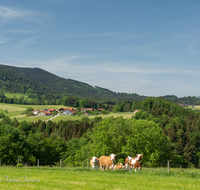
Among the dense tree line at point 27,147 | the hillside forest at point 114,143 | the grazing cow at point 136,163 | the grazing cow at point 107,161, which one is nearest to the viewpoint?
the grazing cow at point 136,163

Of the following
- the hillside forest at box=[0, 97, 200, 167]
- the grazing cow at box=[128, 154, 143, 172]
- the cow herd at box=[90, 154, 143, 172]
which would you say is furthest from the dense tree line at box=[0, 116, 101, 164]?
the grazing cow at box=[128, 154, 143, 172]

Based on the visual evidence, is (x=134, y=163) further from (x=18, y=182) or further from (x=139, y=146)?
(x=139, y=146)

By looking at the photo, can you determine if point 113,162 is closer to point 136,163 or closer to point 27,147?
point 136,163

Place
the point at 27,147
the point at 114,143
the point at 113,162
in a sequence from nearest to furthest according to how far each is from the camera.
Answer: the point at 113,162, the point at 114,143, the point at 27,147

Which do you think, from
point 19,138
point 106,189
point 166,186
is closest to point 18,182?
→ point 106,189

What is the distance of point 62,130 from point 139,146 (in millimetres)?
113632

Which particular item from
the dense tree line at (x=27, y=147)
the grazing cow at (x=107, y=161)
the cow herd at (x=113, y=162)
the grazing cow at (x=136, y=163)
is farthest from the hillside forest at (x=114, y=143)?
the grazing cow at (x=136, y=163)

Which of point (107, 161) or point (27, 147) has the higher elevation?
point (107, 161)

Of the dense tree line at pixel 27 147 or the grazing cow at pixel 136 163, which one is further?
the dense tree line at pixel 27 147

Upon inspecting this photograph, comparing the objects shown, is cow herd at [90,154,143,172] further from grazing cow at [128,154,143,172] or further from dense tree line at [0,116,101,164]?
dense tree line at [0,116,101,164]

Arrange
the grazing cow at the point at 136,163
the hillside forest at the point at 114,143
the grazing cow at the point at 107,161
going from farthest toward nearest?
the hillside forest at the point at 114,143, the grazing cow at the point at 107,161, the grazing cow at the point at 136,163

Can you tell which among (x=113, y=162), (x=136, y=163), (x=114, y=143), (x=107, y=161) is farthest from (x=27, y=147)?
(x=136, y=163)

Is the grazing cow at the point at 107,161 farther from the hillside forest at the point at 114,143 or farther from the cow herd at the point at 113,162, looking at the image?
the hillside forest at the point at 114,143

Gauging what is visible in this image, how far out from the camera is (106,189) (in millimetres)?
13031
